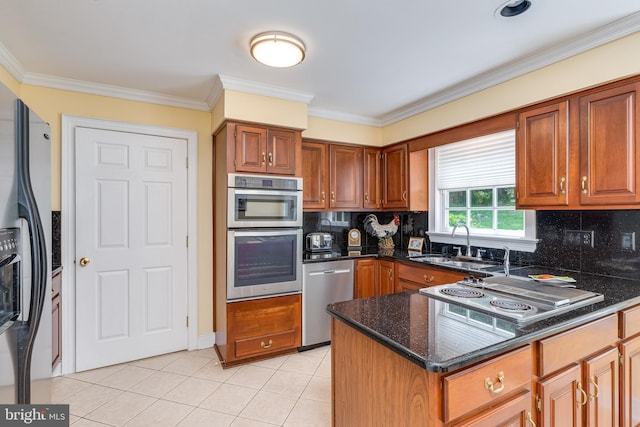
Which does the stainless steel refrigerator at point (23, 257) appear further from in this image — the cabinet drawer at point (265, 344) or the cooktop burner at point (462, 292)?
the cooktop burner at point (462, 292)

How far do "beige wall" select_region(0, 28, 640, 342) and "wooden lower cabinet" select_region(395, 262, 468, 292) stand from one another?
1368 millimetres

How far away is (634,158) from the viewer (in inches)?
73.0

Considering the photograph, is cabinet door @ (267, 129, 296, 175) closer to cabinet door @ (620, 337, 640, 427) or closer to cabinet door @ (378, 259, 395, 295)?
cabinet door @ (378, 259, 395, 295)

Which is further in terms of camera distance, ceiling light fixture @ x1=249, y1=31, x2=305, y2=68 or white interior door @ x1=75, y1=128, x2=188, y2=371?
white interior door @ x1=75, y1=128, x2=188, y2=371

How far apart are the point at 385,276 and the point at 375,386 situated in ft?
6.90

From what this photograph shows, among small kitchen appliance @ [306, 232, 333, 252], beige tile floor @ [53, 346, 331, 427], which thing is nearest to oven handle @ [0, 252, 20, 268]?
beige tile floor @ [53, 346, 331, 427]

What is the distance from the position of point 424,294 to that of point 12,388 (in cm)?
176

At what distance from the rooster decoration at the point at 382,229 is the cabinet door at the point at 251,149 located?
158 cm

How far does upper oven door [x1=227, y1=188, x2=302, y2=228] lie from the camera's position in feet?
8.86

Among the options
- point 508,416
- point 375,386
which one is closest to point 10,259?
point 375,386

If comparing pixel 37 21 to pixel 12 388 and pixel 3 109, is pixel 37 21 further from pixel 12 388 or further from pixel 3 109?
pixel 12 388

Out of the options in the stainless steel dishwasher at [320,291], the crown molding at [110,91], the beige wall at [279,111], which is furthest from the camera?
the stainless steel dishwasher at [320,291]

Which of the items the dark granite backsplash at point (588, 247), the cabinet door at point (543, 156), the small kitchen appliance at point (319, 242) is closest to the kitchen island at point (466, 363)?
the dark granite backsplash at point (588, 247)

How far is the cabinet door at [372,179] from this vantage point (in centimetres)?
375
